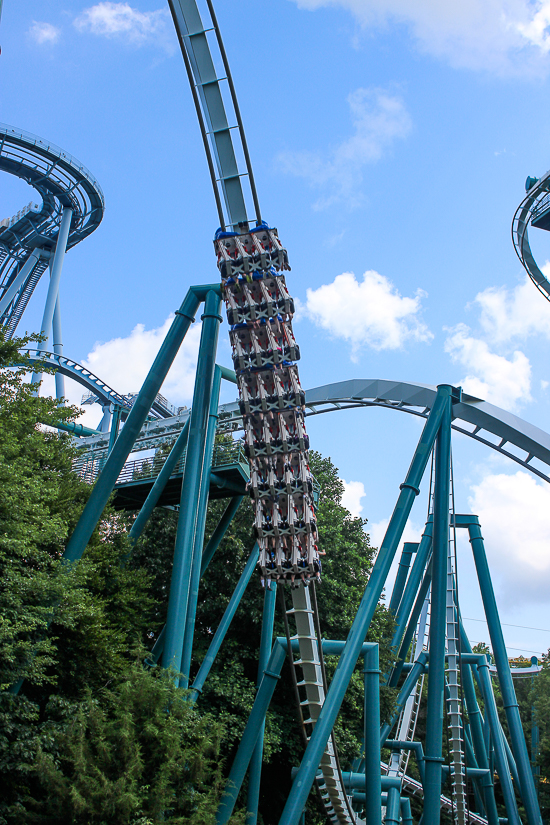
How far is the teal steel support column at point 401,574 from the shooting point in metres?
22.6

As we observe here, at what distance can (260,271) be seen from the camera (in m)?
12.0

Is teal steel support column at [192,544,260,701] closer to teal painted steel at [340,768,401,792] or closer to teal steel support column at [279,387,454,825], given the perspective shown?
teal steel support column at [279,387,454,825]

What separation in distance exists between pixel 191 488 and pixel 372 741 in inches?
222

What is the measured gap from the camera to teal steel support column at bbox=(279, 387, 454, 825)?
11.4 metres

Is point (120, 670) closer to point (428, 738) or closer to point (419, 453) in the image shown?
point (428, 738)

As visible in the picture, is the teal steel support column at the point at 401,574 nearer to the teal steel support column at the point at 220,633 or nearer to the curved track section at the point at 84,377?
the teal steel support column at the point at 220,633

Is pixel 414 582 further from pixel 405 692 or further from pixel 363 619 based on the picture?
pixel 363 619

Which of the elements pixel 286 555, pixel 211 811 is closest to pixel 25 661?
pixel 211 811

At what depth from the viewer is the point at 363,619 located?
1280cm

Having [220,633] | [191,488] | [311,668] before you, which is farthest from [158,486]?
[311,668]

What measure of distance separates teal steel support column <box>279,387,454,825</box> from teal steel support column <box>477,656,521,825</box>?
811 cm

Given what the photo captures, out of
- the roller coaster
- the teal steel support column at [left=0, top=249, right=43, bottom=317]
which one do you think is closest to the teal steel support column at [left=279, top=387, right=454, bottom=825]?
the roller coaster

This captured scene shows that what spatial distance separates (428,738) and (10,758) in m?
7.49

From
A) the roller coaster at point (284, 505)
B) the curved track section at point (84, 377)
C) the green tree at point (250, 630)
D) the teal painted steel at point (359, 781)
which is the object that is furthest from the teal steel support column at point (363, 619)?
the curved track section at point (84, 377)
